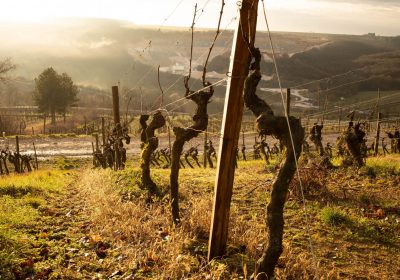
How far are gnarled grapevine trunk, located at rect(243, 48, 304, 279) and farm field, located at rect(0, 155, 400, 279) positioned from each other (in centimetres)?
30

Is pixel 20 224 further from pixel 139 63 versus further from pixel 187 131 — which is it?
pixel 139 63

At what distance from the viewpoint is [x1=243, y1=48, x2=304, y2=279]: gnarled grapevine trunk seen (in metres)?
3.79

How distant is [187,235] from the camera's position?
211 inches

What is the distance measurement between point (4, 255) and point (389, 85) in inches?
5729

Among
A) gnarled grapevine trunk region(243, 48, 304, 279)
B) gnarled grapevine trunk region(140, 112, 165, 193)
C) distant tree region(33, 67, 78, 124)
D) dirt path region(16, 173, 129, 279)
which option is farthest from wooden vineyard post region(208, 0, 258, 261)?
distant tree region(33, 67, 78, 124)

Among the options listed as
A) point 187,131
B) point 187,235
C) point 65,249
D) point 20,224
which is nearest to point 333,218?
point 187,235

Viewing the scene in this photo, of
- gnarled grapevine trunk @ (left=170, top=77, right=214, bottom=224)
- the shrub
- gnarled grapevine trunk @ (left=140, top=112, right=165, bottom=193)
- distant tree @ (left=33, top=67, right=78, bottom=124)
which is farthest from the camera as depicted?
distant tree @ (left=33, top=67, right=78, bottom=124)

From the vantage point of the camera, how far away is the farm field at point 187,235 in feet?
15.2

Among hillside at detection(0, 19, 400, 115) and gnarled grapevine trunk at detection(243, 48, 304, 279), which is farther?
hillside at detection(0, 19, 400, 115)

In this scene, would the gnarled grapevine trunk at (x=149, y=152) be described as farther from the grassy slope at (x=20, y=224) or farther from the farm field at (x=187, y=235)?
the grassy slope at (x=20, y=224)

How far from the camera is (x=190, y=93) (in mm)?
6465

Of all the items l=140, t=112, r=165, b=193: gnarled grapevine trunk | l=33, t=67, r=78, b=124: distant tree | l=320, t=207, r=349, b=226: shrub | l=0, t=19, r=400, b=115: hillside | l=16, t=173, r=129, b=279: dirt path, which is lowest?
l=16, t=173, r=129, b=279: dirt path

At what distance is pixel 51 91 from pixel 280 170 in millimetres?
54364

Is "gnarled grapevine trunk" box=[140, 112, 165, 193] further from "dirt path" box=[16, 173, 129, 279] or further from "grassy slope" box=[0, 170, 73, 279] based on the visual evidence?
"grassy slope" box=[0, 170, 73, 279]
